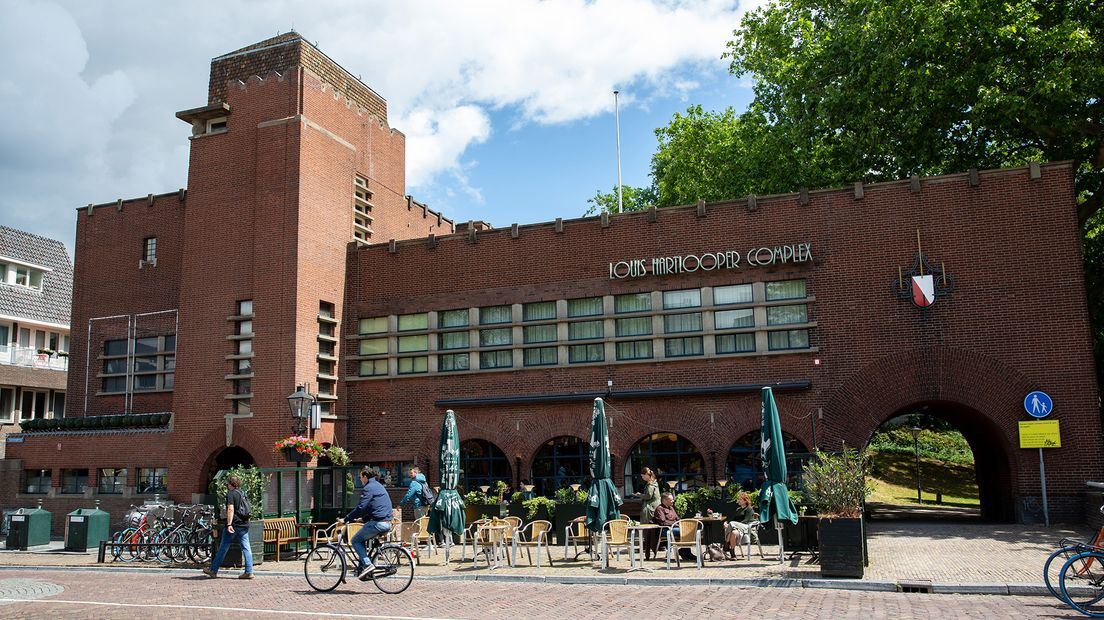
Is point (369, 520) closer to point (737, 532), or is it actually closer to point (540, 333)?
point (737, 532)

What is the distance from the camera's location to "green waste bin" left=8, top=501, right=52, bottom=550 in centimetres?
2234

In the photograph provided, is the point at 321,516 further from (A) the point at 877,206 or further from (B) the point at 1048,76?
(B) the point at 1048,76

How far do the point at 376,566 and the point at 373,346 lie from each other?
14142mm

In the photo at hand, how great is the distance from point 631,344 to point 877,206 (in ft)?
23.0

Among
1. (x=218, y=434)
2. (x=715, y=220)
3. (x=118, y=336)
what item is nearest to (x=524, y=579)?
(x=715, y=220)

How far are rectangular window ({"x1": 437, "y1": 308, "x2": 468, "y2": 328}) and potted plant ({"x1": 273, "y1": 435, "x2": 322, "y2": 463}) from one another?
531cm

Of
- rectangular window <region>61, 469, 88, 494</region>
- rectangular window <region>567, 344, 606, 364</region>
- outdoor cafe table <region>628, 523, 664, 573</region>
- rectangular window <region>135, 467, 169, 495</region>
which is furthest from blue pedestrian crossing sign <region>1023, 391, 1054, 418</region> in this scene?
rectangular window <region>61, 469, 88, 494</region>

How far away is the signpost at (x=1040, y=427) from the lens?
1989 centimetres

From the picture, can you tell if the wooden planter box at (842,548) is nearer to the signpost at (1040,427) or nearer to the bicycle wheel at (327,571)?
the bicycle wheel at (327,571)

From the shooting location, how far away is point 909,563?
14.7 metres

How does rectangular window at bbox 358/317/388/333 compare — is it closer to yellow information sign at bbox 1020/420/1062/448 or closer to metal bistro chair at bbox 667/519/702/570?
metal bistro chair at bbox 667/519/702/570

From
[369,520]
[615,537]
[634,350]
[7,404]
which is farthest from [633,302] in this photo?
[7,404]

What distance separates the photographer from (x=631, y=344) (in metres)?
24.0

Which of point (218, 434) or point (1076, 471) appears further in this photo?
point (218, 434)
